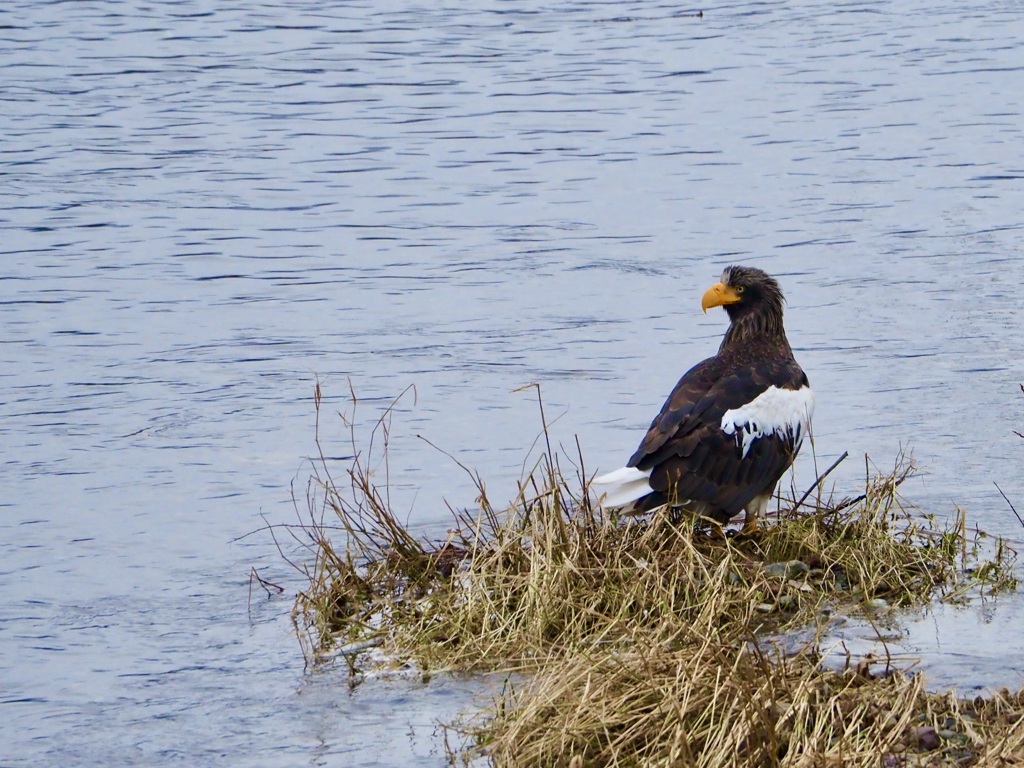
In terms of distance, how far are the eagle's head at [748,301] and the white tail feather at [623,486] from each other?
1184 millimetres

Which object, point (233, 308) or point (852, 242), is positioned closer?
point (233, 308)

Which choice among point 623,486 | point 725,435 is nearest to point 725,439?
point 725,435

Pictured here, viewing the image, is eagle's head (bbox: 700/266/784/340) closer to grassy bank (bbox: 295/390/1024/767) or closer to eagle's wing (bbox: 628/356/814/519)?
eagle's wing (bbox: 628/356/814/519)

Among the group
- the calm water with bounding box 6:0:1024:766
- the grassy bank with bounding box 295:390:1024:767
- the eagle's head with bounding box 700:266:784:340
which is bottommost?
the calm water with bounding box 6:0:1024:766

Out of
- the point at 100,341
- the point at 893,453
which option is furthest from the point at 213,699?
the point at 100,341

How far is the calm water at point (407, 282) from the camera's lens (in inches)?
277

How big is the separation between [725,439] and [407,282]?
18.8 feet

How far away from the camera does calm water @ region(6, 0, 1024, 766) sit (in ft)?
23.1

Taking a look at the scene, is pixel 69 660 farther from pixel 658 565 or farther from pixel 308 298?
pixel 308 298

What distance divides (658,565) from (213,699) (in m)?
1.67

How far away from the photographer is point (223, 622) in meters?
7.26

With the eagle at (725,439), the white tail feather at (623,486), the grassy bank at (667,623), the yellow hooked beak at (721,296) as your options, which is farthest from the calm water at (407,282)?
the white tail feather at (623,486)

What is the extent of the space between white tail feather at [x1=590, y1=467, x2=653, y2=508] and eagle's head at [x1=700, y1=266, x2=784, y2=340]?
1.18m

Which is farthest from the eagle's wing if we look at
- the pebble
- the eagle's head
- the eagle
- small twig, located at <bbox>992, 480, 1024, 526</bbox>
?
the pebble
